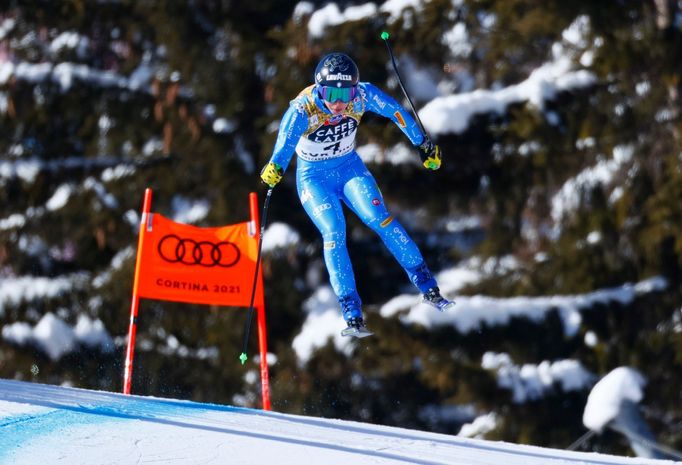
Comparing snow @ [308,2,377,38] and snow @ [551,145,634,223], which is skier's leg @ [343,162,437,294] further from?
snow @ [308,2,377,38]

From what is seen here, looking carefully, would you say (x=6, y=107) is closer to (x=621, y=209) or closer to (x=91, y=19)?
(x=91, y=19)

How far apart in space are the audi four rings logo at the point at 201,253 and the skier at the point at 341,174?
1387mm

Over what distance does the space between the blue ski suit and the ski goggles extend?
5.7 inches

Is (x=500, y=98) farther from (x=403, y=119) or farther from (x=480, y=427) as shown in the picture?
(x=403, y=119)

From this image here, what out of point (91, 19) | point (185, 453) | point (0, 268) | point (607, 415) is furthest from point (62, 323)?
point (185, 453)

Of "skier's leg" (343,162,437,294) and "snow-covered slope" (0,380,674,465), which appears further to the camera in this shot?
"skier's leg" (343,162,437,294)

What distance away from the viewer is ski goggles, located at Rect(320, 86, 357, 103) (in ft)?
18.5

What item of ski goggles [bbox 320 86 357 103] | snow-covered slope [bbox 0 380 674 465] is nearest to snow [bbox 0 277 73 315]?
snow-covered slope [bbox 0 380 674 465]

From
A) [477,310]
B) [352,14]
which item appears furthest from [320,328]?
[352,14]

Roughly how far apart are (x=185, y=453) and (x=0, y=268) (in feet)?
32.3

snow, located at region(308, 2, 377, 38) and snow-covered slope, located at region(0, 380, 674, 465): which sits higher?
snow, located at region(308, 2, 377, 38)

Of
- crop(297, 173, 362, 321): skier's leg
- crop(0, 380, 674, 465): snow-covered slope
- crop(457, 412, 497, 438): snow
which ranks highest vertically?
crop(457, 412, 497, 438): snow

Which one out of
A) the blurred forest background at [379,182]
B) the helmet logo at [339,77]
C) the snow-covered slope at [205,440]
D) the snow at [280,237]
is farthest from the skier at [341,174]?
the snow at [280,237]

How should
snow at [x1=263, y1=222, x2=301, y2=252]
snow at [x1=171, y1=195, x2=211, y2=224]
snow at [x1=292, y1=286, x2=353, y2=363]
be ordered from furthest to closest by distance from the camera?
1. snow at [x1=171, y1=195, x2=211, y2=224]
2. snow at [x1=263, y1=222, x2=301, y2=252]
3. snow at [x1=292, y1=286, x2=353, y2=363]
